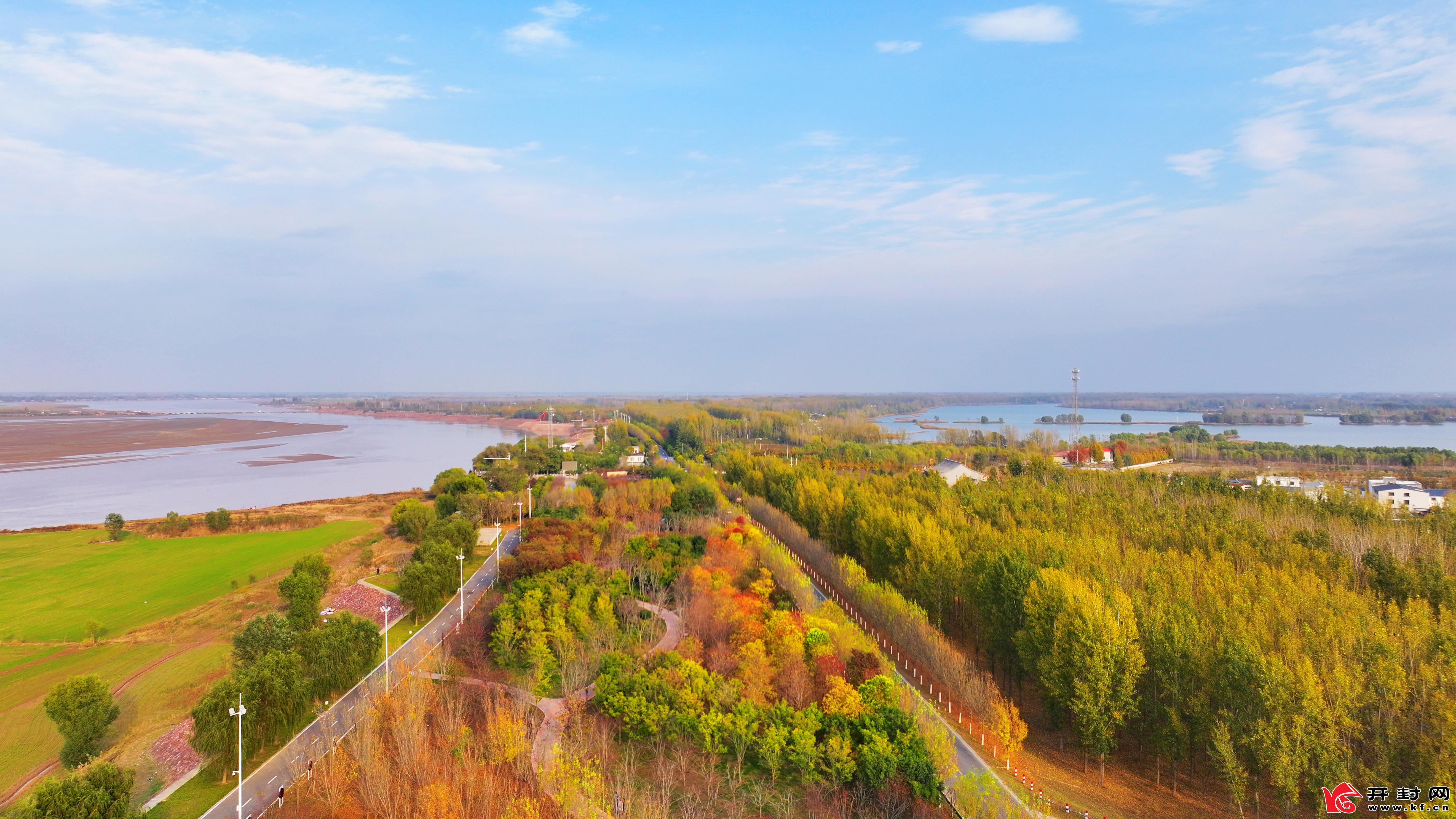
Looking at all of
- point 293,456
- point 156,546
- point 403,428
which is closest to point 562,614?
point 156,546

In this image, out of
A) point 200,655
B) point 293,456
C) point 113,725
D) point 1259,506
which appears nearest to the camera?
point 113,725

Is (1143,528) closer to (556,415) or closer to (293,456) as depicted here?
(293,456)

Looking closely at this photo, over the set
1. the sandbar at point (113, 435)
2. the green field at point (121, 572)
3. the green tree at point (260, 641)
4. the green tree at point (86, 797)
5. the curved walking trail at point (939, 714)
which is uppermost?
the sandbar at point (113, 435)

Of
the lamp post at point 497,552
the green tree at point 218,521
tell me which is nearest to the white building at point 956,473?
the lamp post at point 497,552

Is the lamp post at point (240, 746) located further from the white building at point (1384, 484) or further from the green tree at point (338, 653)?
the white building at point (1384, 484)

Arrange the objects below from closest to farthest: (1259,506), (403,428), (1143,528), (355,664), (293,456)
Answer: (355,664) < (1143,528) < (1259,506) < (293,456) < (403,428)

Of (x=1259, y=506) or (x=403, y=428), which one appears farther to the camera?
(x=403, y=428)
